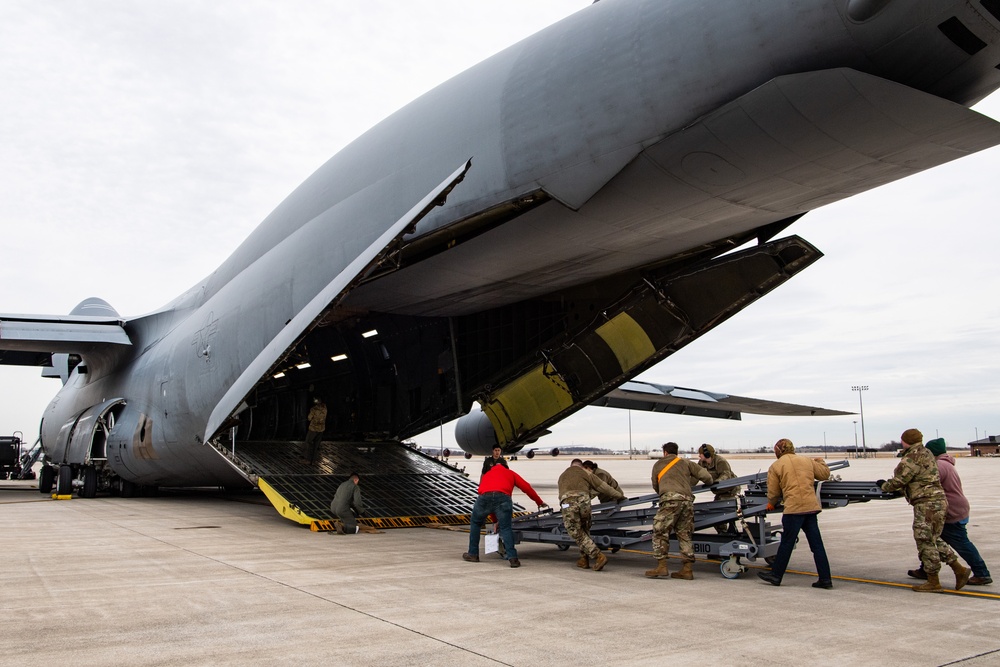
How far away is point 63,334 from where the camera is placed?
17.5 m

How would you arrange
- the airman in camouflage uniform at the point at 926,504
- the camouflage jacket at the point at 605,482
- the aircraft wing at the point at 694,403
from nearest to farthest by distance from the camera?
the airman in camouflage uniform at the point at 926,504
the camouflage jacket at the point at 605,482
the aircraft wing at the point at 694,403

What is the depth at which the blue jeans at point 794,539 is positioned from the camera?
6.50 metres

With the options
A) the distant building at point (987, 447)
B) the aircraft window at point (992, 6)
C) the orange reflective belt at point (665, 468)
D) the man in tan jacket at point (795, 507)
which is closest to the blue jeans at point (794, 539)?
the man in tan jacket at point (795, 507)

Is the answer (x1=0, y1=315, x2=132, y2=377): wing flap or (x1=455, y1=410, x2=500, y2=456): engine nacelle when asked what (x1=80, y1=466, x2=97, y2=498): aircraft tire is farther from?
(x1=455, y1=410, x2=500, y2=456): engine nacelle

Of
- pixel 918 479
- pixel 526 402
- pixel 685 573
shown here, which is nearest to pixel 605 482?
pixel 685 573

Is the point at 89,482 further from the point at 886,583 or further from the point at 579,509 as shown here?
the point at 886,583

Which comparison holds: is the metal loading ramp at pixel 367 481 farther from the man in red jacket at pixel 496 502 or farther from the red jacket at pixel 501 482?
the red jacket at pixel 501 482

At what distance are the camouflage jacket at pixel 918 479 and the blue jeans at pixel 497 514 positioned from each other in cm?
352

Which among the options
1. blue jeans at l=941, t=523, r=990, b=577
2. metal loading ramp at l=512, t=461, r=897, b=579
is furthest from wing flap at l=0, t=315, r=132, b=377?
blue jeans at l=941, t=523, r=990, b=577

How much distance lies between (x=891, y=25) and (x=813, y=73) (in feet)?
2.12

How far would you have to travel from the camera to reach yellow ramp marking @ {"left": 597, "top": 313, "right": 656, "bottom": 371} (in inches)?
452

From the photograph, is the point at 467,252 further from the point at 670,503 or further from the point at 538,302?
the point at 670,503

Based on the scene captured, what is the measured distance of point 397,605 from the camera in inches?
225

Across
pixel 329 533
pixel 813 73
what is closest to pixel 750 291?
pixel 813 73
